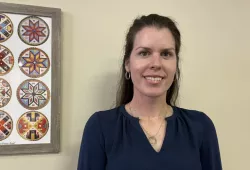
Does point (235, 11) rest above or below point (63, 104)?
above

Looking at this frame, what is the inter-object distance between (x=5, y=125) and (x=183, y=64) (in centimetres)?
89

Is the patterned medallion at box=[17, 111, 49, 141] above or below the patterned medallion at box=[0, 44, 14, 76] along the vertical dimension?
below

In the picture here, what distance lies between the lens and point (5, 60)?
3.65 feet

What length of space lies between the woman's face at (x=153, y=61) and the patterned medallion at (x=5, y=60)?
20.1 inches

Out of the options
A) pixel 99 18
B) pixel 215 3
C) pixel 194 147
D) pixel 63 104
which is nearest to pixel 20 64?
pixel 63 104

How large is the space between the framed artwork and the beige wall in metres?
0.05

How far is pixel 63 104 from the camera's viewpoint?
3.96ft

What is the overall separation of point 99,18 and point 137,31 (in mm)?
283

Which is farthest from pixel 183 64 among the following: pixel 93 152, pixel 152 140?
pixel 93 152

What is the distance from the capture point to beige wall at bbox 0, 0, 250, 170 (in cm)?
121

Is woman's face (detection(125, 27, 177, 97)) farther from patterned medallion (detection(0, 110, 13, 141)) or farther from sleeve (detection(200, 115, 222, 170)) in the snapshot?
patterned medallion (detection(0, 110, 13, 141))

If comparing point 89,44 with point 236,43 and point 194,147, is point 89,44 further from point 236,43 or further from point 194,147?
point 236,43

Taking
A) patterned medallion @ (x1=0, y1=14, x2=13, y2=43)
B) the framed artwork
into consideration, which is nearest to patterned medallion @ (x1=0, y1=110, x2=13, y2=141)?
the framed artwork

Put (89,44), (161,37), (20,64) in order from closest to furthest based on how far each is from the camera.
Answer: (161,37)
(20,64)
(89,44)
